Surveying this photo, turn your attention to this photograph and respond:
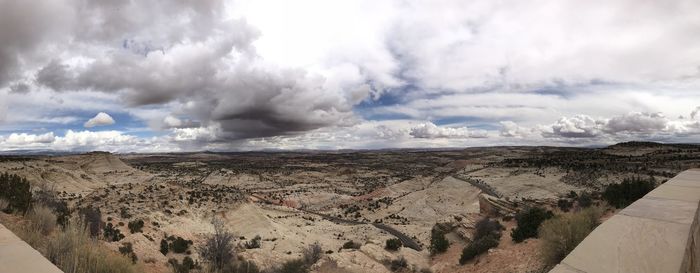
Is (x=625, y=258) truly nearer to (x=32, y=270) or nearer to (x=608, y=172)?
(x=32, y=270)

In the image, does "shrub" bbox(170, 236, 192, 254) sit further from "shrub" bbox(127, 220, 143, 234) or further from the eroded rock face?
the eroded rock face

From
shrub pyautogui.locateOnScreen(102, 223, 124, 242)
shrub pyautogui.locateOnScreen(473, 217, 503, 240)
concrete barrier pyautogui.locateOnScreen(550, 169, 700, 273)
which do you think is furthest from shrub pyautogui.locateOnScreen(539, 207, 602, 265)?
shrub pyautogui.locateOnScreen(102, 223, 124, 242)

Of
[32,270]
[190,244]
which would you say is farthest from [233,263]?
[32,270]

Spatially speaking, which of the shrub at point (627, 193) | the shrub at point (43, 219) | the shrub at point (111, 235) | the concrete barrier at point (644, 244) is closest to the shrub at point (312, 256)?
the shrub at point (111, 235)

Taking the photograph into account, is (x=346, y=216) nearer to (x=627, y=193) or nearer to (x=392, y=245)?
(x=392, y=245)

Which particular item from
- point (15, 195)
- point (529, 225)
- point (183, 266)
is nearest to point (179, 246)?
point (183, 266)

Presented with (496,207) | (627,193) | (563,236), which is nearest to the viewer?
(563,236)
